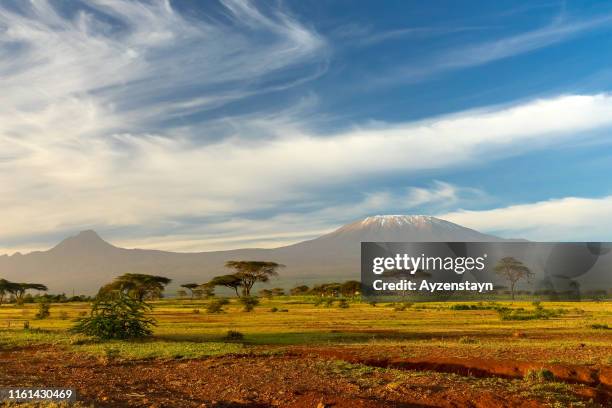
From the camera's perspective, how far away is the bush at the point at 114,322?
22641 mm

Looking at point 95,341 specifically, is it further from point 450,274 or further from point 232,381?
point 450,274

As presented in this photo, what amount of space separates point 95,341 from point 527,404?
637 inches

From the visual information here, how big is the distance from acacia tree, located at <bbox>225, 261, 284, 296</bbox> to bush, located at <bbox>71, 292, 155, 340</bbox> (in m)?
62.8

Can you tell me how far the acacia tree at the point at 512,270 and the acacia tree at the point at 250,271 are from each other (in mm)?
37234

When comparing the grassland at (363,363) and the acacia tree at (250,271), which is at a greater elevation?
the acacia tree at (250,271)

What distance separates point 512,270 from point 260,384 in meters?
89.8

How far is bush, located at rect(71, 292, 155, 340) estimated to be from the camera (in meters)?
22.6

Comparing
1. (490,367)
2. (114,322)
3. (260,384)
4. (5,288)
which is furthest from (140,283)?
(260,384)

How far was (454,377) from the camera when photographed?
12.6 m

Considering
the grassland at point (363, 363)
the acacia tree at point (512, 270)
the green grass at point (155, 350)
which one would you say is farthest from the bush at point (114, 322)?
the acacia tree at point (512, 270)

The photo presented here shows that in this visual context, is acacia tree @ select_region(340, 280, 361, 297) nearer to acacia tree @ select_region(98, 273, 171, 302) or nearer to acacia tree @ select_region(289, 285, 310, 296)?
acacia tree @ select_region(289, 285, 310, 296)

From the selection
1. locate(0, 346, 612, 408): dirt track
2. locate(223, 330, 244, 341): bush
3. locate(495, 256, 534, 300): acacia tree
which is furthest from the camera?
locate(495, 256, 534, 300): acacia tree

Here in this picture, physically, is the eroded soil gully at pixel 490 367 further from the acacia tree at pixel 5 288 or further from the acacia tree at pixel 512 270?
the acacia tree at pixel 512 270

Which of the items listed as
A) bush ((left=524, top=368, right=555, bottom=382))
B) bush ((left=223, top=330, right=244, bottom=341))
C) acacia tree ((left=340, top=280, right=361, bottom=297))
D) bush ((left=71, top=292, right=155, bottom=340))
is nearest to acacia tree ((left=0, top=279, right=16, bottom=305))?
acacia tree ((left=340, top=280, right=361, bottom=297))
